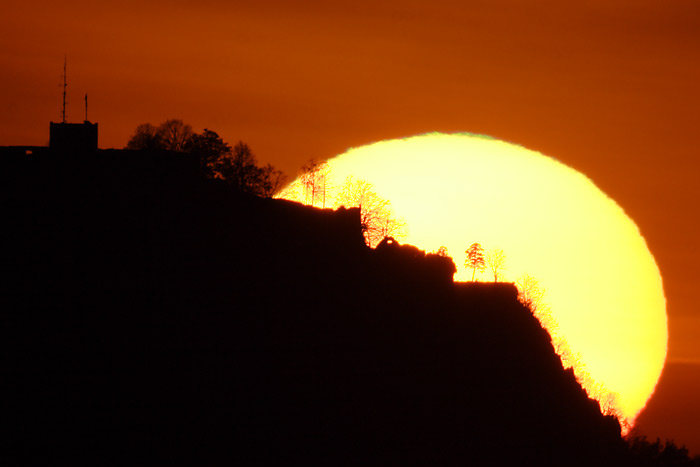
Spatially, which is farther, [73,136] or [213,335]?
[213,335]

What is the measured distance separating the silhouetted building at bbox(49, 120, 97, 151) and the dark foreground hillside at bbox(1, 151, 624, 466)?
1298 millimetres

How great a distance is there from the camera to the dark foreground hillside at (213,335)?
98.2 meters

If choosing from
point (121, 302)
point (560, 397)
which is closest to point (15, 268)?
point (121, 302)

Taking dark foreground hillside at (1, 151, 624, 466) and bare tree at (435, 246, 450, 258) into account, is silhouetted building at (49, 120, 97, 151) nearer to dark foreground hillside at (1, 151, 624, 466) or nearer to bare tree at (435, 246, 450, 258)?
dark foreground hillside at (1, 151, 624, 466)

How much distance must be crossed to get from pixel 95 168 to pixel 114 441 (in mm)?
22402

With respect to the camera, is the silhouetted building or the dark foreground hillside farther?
the silhouetted building

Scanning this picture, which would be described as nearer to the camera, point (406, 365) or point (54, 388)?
point (54, 388)

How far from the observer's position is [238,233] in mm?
113375

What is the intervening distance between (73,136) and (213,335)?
65.9 feet

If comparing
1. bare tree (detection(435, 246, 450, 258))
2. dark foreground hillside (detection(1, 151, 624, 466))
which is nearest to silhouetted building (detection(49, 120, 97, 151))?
dark foreground hillside (detection(1, 151, 624, 466))

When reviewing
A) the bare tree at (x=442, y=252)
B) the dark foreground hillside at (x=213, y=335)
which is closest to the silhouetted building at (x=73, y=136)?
the dark foreground hillside at (x=213, y=335)

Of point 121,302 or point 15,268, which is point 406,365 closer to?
point 121,302

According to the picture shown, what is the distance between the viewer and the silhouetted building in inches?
4063

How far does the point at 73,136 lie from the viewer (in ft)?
340
